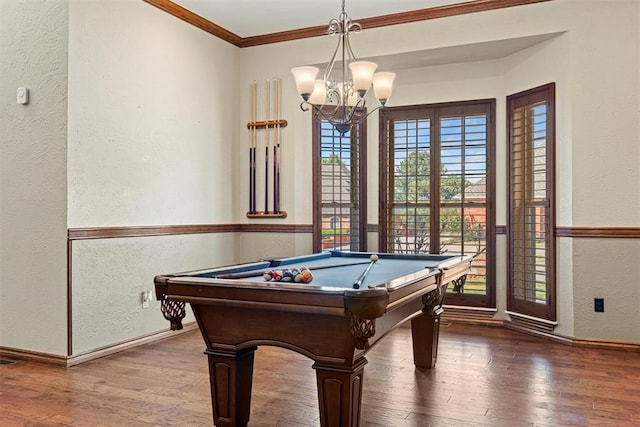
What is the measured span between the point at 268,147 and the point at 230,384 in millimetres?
3326

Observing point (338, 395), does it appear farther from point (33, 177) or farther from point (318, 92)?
point (33, 177)

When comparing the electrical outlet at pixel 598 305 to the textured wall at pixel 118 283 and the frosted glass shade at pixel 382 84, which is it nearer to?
the frosted glass shade at pixel 382 84

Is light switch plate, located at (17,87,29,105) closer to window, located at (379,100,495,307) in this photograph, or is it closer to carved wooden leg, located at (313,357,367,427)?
carved wooden leg, located at (313,357,367,427)

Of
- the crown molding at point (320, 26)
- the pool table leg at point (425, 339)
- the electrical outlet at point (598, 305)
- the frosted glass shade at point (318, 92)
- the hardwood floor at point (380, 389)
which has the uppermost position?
the crown molding at point (320, 26)

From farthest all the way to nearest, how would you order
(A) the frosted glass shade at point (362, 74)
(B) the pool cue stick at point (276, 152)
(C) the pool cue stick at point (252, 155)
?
(C) the pool cue stick at point (252, 155) < (B) the pool cue stick at point (276, 152) < (A) the frosted glass shade at point (362, 74)

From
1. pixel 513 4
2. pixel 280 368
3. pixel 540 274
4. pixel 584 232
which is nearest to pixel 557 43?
pixel 513 4

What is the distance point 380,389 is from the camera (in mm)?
3322

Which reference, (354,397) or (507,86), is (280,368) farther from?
(507,86)

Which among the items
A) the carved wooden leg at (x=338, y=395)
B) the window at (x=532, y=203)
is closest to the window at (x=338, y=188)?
the window at (x=532, y=203)

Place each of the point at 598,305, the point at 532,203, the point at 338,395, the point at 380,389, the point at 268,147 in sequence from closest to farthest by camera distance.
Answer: the point at 338,395
the point at 380,389
the point at 598,305
the point at 532,203
the point at 268,147

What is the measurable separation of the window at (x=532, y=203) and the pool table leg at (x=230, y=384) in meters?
3.05

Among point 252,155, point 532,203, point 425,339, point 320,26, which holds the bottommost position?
point 425,339

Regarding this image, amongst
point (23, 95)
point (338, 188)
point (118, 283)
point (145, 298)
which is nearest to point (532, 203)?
point (338, 188)

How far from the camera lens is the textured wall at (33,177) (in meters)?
3.84
